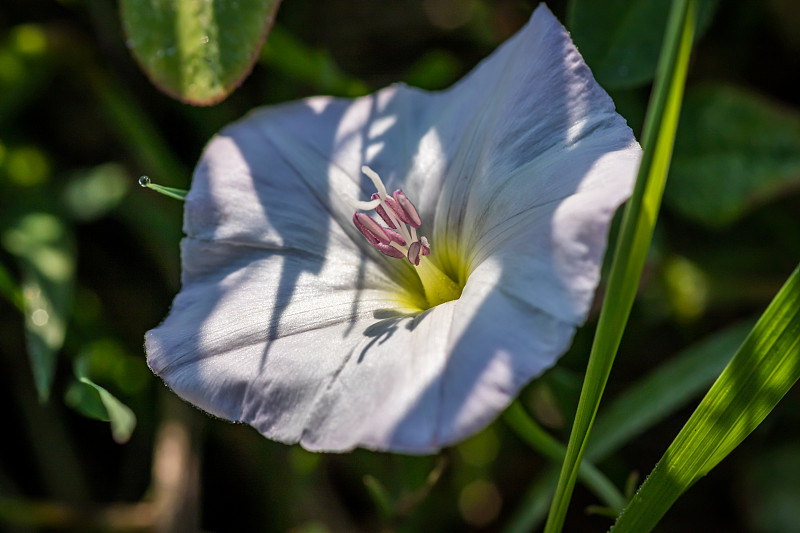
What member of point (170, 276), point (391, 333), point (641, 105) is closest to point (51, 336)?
point (170, 276)

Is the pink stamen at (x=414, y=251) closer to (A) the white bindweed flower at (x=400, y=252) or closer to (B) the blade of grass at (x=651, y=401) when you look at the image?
(A) the white bindweed flower at (x=400, y=252)

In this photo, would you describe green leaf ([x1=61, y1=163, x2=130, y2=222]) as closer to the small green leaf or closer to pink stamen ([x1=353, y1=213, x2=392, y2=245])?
Result: the small green leaf

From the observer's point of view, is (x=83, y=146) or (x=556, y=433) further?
(x=83, y=146)

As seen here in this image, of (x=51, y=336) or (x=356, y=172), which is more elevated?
(x=356, y=172)

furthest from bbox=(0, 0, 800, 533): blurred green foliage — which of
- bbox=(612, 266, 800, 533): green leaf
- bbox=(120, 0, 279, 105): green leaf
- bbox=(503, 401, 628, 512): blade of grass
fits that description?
bbox=(612, 266, 800, 533): green leaf

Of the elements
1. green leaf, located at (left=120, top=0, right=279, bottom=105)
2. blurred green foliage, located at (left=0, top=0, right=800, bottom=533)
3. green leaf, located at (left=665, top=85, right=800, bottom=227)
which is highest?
green leaf, located at (left=120, top=0, right=279, bottom=105)

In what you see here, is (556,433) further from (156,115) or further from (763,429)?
(156,115)

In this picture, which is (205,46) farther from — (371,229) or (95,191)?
(95,191)
